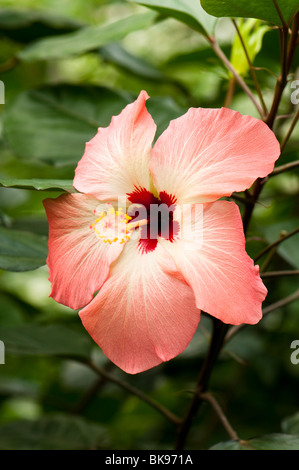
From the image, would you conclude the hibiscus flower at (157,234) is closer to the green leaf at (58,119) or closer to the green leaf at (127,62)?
the green leaf at (58,119)

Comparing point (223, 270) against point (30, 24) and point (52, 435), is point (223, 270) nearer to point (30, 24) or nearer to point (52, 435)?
point (52, 435)

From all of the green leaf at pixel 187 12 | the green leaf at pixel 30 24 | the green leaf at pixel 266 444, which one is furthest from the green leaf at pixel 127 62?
the green leaf at pixel 266 444

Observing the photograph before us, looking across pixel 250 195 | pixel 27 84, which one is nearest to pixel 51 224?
pixel 250 195

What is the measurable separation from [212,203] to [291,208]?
1200mm

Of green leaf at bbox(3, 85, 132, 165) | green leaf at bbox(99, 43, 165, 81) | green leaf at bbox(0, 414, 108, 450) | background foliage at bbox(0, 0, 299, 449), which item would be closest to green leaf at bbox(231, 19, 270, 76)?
background foliage at bbox(0, 0, 299, 449)

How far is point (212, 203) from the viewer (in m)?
0.63

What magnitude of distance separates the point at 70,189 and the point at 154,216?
127mm

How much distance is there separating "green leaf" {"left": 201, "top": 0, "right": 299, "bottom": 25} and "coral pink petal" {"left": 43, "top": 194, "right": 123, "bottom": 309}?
1.05 ft

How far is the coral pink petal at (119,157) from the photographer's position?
681 millimetres

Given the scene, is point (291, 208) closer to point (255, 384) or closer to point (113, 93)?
point (255, 384)

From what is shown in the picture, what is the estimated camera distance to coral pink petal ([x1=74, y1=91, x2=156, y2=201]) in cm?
68

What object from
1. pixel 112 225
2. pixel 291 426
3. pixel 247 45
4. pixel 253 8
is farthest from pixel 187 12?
pixel 291 426

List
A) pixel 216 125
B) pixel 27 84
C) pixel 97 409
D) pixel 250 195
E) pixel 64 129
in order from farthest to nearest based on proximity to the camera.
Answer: pixel 27 84
pixel 97 409
pixel 64 129
pixel 250 195
pixel 216 125

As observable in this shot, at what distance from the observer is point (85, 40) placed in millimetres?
1146
